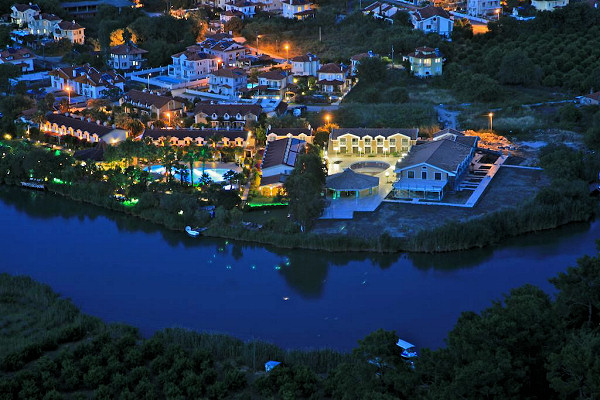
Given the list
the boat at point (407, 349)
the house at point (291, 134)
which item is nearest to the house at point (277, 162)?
the house at point (291, 134)

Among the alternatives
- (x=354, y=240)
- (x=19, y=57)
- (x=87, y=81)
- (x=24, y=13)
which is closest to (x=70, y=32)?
(x=24, y=13)

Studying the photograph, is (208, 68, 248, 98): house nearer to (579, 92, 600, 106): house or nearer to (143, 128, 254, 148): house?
(143, 128, 254, 148): house

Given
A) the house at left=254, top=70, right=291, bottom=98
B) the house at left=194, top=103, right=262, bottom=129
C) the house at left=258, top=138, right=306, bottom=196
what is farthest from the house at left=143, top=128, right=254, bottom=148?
the house at left=254, top=70, right=291, bottom=98

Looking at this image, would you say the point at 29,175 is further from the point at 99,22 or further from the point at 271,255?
the point at 99,22

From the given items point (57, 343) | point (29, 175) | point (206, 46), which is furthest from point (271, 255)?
point (206, 46)

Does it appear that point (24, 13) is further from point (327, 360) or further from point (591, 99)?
point (327, 360)
